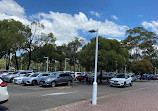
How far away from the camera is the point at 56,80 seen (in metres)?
17.6

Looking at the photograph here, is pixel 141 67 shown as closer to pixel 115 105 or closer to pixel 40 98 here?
pixel 115 105

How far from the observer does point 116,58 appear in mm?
20422

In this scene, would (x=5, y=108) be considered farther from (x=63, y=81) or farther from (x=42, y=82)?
(x=63, y=81)

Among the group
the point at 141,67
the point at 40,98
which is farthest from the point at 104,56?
the point at 141,67

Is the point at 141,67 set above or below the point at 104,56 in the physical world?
below

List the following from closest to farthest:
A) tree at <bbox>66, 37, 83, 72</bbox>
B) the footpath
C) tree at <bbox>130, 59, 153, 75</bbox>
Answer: the footpath < tree at <bbox>130, 59, 153, 75</bbox> < tree at <bbox>66, 37, 83, 72</bbox>

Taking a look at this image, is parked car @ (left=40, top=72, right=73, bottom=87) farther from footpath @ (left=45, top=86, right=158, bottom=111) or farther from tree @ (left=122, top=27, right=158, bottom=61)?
tree @ (left=122, top=27, right=158, bottom=61)

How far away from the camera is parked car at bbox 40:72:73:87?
17.0 m

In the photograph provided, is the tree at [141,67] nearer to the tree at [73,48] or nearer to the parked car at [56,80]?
the tree at [73,48]

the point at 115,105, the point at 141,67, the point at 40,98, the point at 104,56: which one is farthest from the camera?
the point at 141,67

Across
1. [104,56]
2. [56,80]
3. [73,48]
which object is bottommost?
[56,80]

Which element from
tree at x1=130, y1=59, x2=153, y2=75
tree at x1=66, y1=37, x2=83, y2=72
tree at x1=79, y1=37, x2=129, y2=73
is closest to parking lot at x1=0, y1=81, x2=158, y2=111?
tree at x1=79, y1=37, x2=129, y2=73

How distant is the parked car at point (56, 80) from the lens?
17005 mm

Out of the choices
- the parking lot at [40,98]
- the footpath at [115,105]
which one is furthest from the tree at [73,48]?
the footpath at [115,105]
